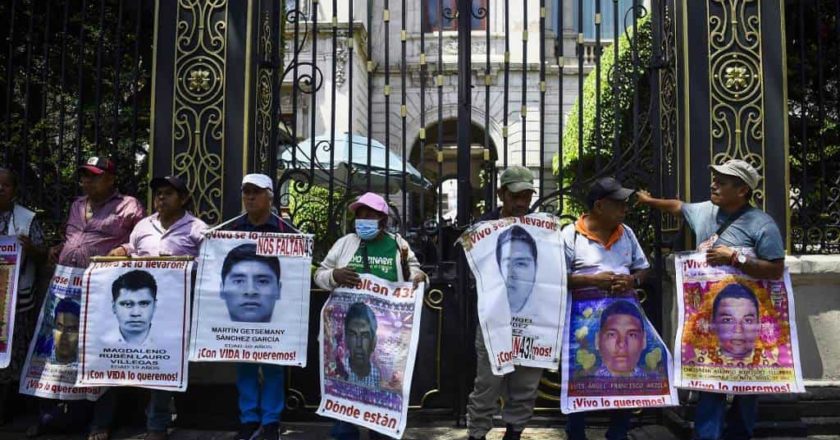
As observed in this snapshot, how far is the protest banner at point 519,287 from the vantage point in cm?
430

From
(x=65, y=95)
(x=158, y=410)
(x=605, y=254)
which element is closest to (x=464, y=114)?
(x=605, y=254)

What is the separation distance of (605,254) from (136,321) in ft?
9.69

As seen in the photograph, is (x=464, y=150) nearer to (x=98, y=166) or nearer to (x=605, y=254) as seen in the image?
(x=605, y=254)

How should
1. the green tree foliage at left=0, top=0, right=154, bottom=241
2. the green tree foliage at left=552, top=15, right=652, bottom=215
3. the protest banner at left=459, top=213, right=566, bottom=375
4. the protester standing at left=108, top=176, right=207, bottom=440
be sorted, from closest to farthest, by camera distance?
1. the protest banner at left=459, top=213, right=566, bottom=375
2. the protester standing at left=108, top=176, right=207, bottom=440
3. the green tree foliage at left=552, top=15, right=652, bottom=215
4. the green tree foliage at left=0, top=0, right=154, bottom=241

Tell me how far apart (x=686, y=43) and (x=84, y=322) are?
4.51 meters

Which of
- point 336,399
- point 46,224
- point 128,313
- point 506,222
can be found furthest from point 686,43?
point 46,224

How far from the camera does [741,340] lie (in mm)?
4301

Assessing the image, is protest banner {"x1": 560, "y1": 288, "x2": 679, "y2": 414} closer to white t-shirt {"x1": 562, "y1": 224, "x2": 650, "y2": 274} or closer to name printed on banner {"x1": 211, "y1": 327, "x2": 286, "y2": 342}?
white t-shirt {"x1": 562, "y1": 224, "x2": 650, "y2": 274}

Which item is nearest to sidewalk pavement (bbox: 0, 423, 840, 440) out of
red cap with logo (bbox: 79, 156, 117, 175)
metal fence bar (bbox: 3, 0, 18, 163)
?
red cap with logo (bbox: 79, 156, 117, 175)

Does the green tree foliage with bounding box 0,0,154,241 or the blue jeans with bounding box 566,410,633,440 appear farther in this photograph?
the green tree foliage with bounding box 0,0,154,241

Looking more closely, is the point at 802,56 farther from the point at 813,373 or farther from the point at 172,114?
the point at 172,114

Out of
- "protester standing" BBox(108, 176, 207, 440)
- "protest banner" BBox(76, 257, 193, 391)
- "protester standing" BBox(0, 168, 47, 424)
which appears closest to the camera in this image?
"protest banner" BBox(76, 257, 193, 391)

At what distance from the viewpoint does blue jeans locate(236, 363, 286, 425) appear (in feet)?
14.8

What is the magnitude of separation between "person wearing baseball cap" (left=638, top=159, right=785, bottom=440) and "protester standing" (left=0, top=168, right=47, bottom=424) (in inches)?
179
